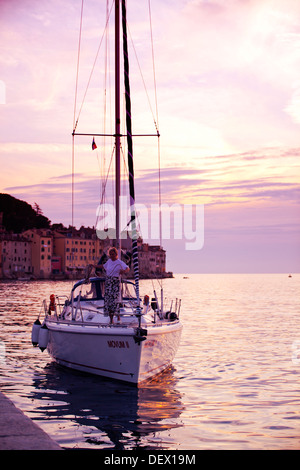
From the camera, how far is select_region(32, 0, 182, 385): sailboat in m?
13.8

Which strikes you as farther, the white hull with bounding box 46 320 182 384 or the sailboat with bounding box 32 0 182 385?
the sailboat with bounding box 32 0 182 385

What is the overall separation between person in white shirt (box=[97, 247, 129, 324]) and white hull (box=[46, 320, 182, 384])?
2.40ft

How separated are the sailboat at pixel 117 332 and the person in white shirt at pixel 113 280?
21cm

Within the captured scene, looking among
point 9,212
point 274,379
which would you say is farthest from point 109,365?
point 9,212

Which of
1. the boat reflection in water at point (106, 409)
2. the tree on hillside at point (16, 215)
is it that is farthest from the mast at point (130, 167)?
the tree on hillside at point (16, 215)

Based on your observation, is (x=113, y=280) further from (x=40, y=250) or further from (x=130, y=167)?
(x=40, y=250)

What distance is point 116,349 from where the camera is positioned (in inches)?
546

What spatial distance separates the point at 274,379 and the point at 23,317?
2443cm

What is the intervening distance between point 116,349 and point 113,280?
179 cm

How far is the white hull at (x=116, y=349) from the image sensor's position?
1370cm

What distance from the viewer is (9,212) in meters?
178

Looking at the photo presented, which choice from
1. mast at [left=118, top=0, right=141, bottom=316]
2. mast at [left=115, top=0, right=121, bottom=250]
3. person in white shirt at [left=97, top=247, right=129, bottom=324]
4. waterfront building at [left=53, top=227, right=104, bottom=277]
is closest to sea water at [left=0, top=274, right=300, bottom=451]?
person in white shirt at [left=97, top=247, right=129, bottom=324]

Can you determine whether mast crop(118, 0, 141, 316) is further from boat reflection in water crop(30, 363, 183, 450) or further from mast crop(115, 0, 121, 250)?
boat reflection in water crop(30, 363, 183, 450)
